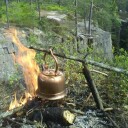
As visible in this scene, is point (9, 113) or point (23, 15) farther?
point (23, 15)

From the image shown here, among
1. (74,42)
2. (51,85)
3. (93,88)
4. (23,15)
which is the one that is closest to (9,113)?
(51,85)

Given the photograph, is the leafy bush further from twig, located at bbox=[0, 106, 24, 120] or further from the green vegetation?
twig, located at bbox=[0, 106, 24, 120]

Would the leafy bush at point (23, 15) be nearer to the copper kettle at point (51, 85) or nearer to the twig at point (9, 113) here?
the twig at point (9, 113)

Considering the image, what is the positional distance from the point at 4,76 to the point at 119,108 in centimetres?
697

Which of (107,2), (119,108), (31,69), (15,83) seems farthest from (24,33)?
(119,108)

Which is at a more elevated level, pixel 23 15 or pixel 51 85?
pixel 51 85

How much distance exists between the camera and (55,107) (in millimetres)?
4996

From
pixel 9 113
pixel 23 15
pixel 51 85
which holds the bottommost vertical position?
pixel 23 15

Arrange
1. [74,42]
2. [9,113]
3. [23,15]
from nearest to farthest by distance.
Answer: [9,113] < [74,42] < [23,15]

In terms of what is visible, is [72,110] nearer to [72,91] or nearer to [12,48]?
[72,91]

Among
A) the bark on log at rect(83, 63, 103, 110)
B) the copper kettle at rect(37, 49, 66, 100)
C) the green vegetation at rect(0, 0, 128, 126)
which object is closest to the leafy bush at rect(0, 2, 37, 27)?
the green vegetation at rect(0, 0, 128, 126)

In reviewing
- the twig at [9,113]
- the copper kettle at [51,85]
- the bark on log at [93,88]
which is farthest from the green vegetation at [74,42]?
the twig at [9,113]

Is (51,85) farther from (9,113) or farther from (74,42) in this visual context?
(74,42)

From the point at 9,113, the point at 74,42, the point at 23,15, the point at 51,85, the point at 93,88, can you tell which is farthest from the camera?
the point at 23,15
